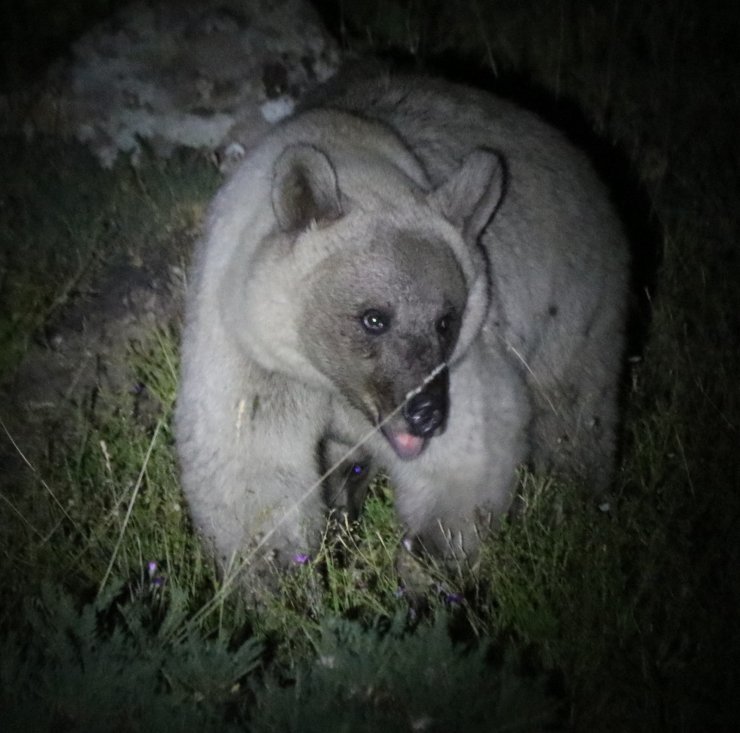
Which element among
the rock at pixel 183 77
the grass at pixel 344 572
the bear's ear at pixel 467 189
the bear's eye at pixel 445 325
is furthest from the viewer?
the rock at pixel 183 77

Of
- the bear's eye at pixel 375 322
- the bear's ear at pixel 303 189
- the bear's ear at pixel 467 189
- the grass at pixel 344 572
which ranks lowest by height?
the grass at pixel 344 572

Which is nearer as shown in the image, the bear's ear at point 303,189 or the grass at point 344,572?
the grass at point 344,572

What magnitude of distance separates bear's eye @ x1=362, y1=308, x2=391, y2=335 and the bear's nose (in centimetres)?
25

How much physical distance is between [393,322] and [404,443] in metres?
0.46

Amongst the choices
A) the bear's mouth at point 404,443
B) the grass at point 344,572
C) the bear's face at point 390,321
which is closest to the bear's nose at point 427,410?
the bear's face at point 390,321

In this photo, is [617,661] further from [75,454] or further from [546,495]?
[75,454]

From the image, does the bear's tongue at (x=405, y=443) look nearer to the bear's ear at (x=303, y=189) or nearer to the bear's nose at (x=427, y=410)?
the bear's nose at (x=427, y=410)

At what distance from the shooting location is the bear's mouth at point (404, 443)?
3861mm

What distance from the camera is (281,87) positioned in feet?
24.1

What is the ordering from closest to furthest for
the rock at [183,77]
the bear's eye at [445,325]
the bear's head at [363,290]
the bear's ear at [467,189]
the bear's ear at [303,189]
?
the bear's ear at [303,189], the bear's head at [363,290], the bear's eye at [445,325], the bear's ear at [467,189], the rock at [183,77]

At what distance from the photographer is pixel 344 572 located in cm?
423

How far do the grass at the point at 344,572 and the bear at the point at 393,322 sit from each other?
0.20m

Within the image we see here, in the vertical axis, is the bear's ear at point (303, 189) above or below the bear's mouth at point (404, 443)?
above

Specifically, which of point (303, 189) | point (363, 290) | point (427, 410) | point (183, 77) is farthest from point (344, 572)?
point (183, 77)
